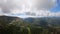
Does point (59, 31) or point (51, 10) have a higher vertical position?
point (51, 10)

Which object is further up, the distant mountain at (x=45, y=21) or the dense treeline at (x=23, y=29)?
the distant mountain at (x=45, y=21)

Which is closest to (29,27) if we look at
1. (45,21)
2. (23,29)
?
(23,29)

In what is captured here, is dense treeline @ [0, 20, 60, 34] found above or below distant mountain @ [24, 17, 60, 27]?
below

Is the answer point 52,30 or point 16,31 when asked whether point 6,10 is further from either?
point 52,30

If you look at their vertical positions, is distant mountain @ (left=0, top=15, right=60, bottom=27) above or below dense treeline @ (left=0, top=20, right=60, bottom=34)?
above

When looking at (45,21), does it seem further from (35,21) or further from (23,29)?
(23,29)

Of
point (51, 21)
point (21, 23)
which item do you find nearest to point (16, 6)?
point (21, 23)

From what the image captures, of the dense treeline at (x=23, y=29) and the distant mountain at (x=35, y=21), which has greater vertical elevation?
the distant mountain at (x=35, y=21)

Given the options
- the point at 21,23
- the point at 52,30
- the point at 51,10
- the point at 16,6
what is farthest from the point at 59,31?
the point at 16,6

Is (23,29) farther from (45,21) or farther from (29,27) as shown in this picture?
(45,21)

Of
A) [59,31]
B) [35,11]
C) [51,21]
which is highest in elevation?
[35,11]

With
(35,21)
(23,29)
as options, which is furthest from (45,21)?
(23,29)
